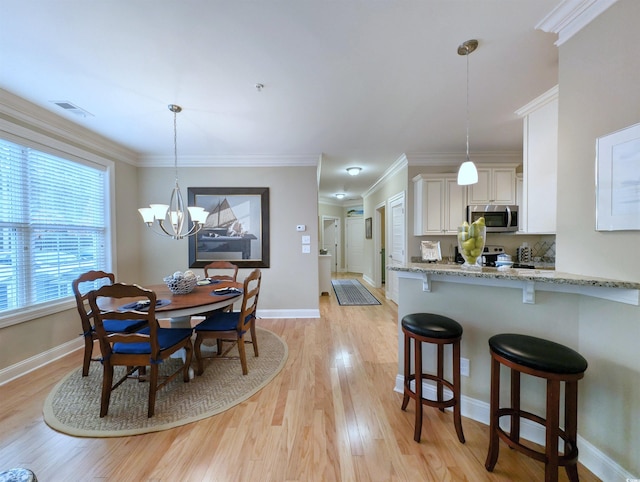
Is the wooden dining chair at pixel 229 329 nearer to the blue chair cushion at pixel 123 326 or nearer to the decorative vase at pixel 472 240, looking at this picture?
the blue chair cushion at pixel 123 326

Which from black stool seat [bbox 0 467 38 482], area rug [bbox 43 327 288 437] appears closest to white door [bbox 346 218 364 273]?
area rug [bbox 43 327 288 437]

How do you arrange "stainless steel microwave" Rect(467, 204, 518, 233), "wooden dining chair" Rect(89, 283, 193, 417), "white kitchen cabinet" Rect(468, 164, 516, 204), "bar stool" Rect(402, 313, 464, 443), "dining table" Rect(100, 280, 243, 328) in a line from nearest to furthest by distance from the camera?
"bar stool" Rect(402, 313, 464, 443)
"wooden dining chair" Rect(89, 283, 193, 417)
"dining table" Rect(100, 280, 243, 328)
"stainless steel microwave" Rect(467, 204, 518, 233)
"white kitchen cabinet" Rect(468, 164, 516, 204)

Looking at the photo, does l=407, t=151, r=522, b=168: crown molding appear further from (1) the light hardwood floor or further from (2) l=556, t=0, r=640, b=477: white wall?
(1) the light hardwood floor

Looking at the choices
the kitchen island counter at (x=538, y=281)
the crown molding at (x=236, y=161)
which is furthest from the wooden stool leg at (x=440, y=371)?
the crown molding at (x=236, y=161)

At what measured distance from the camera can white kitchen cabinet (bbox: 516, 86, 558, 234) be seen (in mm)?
2062

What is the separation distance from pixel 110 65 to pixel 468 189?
4.34 metres

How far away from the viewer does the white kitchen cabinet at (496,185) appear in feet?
11.8

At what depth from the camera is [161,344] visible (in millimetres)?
1814

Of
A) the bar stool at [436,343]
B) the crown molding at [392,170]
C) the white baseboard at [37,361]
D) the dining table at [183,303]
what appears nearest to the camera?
the bar stool at [436,343]

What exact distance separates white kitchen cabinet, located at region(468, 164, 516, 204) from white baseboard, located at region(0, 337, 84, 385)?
18.6ft

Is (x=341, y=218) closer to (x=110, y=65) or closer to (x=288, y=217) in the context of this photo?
(x=288, y=217)

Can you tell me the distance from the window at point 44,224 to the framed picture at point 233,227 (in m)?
→ 1.18

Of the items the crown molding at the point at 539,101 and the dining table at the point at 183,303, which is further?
the crown molding at the point at 539,101

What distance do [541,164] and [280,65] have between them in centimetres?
242
